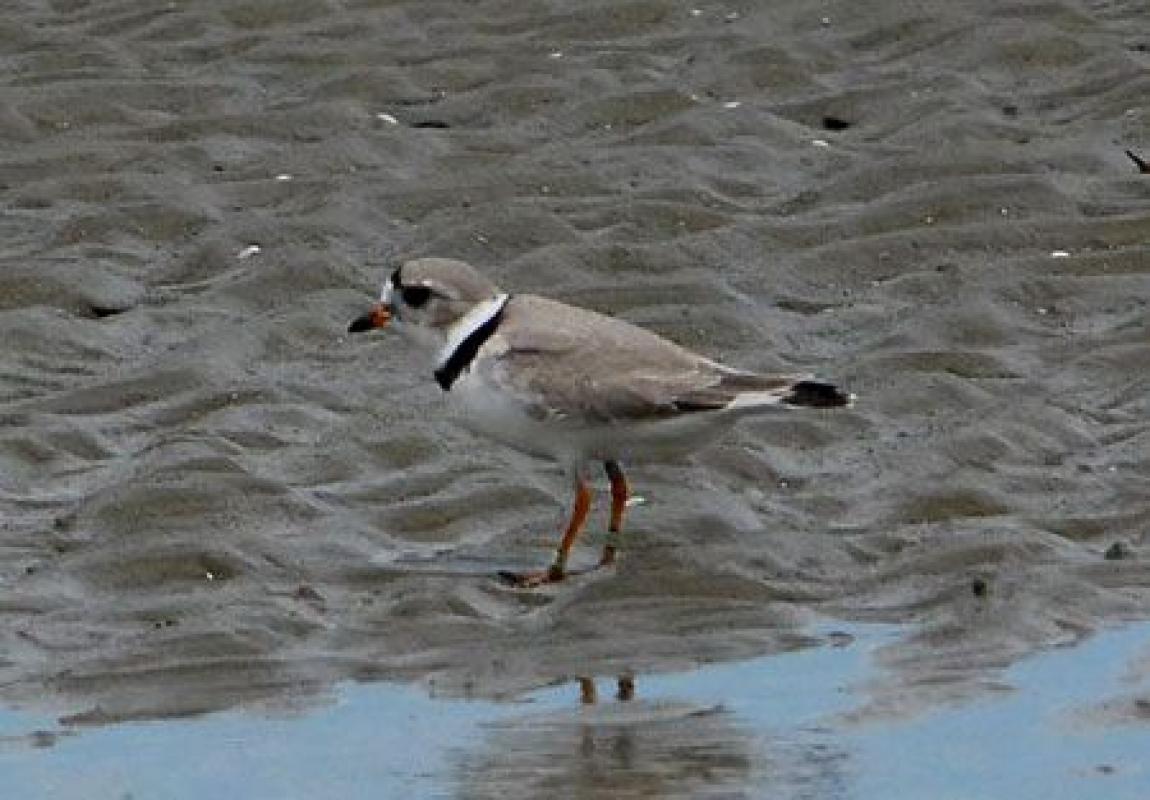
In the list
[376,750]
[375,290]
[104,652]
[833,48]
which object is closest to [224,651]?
A: [104,652]

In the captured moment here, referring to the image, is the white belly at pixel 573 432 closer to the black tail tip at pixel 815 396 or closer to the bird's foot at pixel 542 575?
the black tail tip at pixel 815 396

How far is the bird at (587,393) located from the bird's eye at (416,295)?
5.4 inches

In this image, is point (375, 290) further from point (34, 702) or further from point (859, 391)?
point (34, 702)

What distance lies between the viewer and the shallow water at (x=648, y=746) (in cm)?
788

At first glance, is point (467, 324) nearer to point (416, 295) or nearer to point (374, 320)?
point (416, 295)

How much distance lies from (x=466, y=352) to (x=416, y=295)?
31 cm

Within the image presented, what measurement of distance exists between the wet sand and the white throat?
0.42m

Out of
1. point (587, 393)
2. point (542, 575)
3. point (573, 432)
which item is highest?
point (587, 393)

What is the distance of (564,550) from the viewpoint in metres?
9.72

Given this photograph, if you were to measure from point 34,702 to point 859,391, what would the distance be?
3.48 meters

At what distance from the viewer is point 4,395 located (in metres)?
11.2

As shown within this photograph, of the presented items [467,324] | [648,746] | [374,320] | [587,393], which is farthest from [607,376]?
[648,746]

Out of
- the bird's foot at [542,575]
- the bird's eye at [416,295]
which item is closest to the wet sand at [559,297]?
the bird's foot at [542,575]

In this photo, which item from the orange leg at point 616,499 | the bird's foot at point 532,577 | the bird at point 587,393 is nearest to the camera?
the bird's foot at point 532,577
